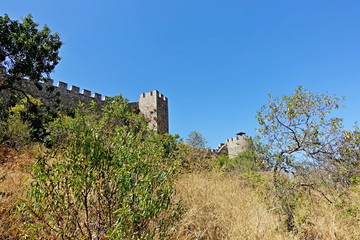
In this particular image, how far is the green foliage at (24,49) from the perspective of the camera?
22.4ft

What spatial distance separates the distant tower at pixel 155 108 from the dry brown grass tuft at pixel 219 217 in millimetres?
12710

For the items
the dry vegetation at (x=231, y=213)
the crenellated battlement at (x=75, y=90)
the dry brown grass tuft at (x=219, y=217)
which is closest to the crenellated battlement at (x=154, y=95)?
the crenellated battlement at (x=75, y=90)

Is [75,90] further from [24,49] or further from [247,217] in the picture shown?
[247,217]

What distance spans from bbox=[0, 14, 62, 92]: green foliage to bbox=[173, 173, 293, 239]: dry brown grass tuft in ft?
23.8

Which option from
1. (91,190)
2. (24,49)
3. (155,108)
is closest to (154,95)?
(155,108)

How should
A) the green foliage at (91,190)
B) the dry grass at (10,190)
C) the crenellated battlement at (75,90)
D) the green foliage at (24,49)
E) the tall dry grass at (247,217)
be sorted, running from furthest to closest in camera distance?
1. the crenellated battlement at (75,90)
2. the green foliage at (24,49)
3. the tall dry grass at (247,217)
4. the dry grass at (10,190)
5. the green foliage at (91,190)

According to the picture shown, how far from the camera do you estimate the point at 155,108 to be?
673 inches

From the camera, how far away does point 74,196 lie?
183 centimetres

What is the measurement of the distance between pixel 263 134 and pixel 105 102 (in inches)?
566

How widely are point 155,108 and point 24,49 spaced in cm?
1071

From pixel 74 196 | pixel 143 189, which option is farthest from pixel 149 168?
pixel 74 196

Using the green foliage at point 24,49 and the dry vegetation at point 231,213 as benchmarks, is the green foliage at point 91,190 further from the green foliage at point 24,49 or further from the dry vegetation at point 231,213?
the green foliage at point 24,49

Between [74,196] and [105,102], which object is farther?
[105,102]

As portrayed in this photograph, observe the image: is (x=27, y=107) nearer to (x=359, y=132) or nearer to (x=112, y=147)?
(x=112, y=147)
